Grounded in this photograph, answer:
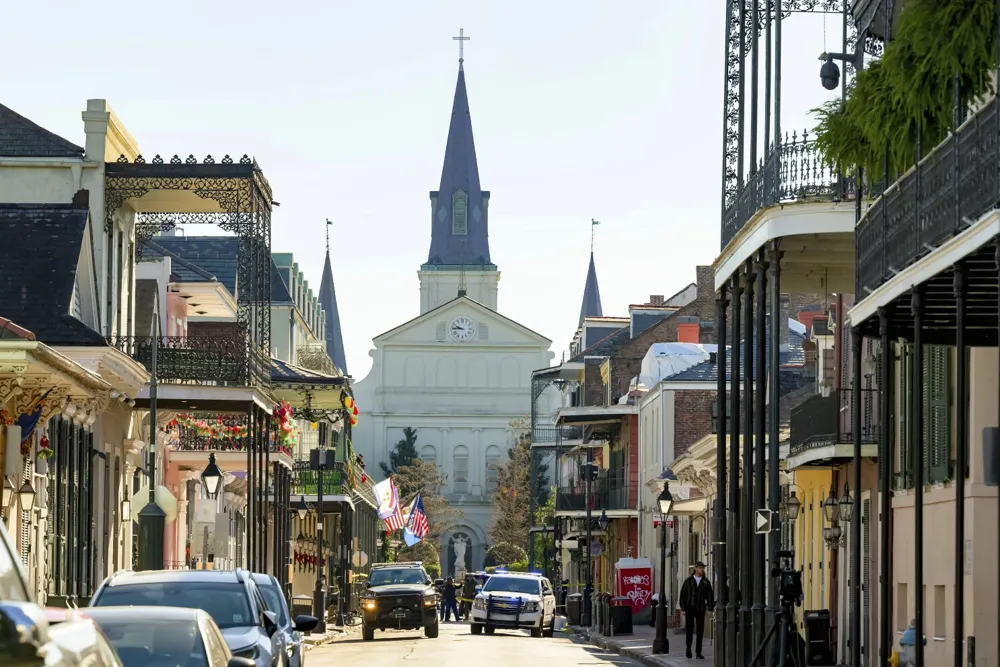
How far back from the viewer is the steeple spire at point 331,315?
142 m

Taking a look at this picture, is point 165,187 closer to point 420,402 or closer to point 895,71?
point 895,71

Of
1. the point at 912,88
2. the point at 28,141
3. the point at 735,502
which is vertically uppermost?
the point at 28,141

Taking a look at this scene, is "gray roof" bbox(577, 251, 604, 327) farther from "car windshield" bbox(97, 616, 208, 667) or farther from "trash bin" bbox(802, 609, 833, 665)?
"car windshield" bbox(97, 616, 208, 667)

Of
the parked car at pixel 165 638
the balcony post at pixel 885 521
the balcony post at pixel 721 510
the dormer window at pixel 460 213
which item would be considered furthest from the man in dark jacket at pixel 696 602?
the dormer window at pixel 460 213

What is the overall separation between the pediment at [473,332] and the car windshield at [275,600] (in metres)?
126

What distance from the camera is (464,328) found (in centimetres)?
14650

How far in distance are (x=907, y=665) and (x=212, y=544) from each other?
2978 cm

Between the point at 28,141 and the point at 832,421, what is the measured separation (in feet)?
45.5

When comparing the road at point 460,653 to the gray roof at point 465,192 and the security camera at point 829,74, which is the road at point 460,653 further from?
the gray roof at point 465,192

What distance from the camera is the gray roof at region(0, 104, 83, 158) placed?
111 ft

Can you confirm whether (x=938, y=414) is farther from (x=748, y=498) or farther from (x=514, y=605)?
(x=514, y=605)

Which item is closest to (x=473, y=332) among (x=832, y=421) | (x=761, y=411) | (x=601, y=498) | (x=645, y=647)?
(x=601, y=498)

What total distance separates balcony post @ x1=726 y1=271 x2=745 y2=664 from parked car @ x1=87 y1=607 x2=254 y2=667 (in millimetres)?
A: 12335

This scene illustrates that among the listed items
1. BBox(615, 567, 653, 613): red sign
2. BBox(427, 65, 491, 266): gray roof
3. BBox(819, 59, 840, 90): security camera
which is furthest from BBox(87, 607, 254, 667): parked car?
BBox(427, 65, 491, 266): gray roof
